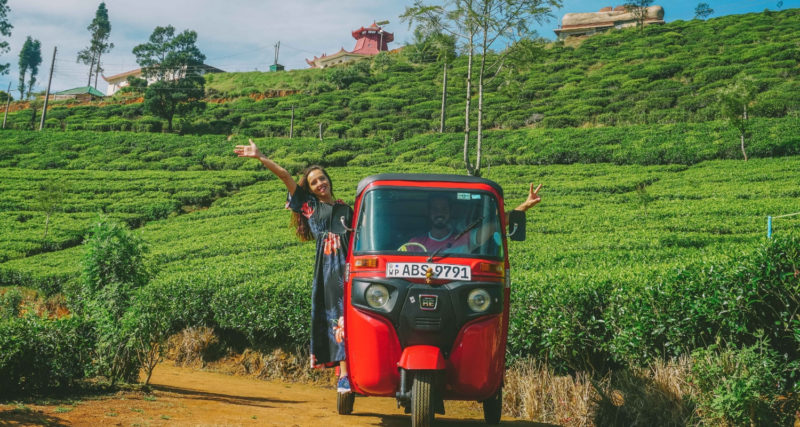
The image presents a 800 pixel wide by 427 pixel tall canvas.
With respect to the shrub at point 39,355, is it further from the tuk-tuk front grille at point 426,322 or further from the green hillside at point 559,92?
the green hillside at point 559,92

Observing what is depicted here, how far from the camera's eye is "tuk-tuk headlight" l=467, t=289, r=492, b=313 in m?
4.75

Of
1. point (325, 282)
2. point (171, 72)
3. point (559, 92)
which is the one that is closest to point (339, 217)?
point (325, 282)

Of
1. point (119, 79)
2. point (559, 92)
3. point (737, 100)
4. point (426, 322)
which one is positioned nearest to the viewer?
point (426, 322)

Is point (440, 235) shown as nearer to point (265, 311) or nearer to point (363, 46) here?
point (265, 311)

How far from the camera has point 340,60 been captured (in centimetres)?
9919

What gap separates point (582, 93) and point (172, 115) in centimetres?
4124

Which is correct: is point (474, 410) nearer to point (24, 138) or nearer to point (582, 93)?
point (582, 93)

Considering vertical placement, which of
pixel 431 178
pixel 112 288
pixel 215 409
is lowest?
pixel 215 409

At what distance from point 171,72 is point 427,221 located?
6821 cm

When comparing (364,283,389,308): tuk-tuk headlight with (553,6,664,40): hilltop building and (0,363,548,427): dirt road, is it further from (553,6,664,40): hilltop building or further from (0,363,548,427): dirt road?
(553,6,664,40): hilltop building

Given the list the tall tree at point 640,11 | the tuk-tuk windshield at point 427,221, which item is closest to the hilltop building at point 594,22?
the tall tree at point 640,11

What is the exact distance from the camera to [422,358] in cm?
458

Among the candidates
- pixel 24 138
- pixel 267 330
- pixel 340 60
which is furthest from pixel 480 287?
pixel 340 60

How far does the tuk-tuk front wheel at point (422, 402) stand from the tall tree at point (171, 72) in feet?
201
